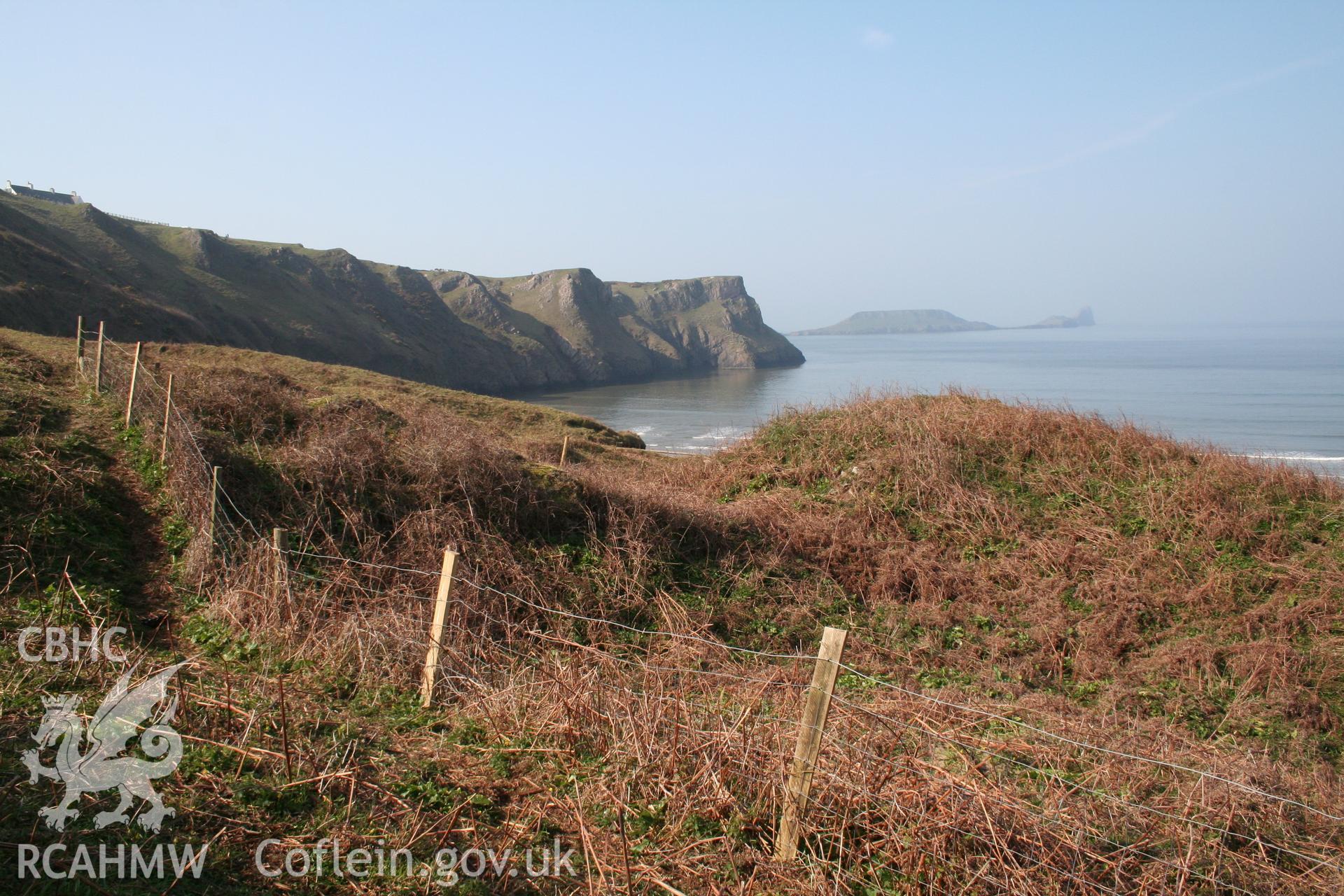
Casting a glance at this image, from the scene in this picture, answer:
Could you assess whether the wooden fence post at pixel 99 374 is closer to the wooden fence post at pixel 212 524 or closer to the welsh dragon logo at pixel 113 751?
the wooden fence post at pixel 212 524

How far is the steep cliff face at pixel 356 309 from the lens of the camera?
152ft

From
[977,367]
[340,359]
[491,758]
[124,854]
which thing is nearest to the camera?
[124,854]

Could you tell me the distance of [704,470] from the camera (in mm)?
16969

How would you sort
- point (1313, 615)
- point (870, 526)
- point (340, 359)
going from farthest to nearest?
point (340, 359), point (870, 526), point (1313, 615)

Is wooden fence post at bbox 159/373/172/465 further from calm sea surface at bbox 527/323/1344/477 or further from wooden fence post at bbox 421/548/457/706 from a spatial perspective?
calm sea surface at bbox 527/323/1344/477

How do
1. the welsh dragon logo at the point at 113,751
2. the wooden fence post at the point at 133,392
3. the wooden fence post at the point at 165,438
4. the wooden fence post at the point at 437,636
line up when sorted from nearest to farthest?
the welsh dragon logo at the point at 113,751 < the wooden fence post at the point at 437,636 < the wooden fence post at the point at 165,438 < the wooden fence post at the point at 133,392

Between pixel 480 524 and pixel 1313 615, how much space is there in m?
11.3

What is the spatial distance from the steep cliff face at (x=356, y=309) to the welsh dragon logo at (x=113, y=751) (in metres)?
39.9

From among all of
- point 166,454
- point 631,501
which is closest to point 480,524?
point 631,501

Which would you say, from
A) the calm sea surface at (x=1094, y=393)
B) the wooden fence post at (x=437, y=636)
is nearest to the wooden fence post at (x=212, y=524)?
the wooden fence post at (x=437, y=636)

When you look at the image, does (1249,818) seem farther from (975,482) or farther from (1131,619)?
(975,482)

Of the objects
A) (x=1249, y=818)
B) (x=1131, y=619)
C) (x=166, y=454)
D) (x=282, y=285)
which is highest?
(x=282, y=285)

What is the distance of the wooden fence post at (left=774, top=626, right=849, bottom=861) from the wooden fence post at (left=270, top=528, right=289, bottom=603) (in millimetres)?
4898

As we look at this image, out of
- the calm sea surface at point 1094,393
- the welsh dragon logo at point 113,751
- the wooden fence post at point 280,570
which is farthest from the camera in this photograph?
the calm sea surface at point 1094,393
